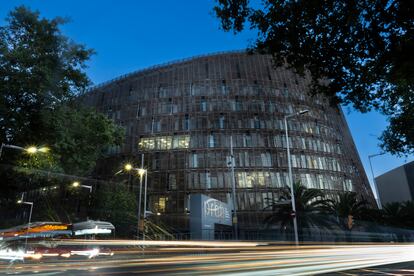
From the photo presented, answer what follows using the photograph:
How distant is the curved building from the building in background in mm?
3675

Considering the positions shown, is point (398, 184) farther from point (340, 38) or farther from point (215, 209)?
point (340, 38)

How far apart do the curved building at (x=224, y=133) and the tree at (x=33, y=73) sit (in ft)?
111

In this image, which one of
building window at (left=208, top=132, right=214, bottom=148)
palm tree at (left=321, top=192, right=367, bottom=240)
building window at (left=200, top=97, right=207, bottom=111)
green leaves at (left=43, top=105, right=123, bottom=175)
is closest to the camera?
green leaves at (left=43, top=105, right=123, bottom=175)

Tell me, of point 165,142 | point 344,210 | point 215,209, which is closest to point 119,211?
point 215,209

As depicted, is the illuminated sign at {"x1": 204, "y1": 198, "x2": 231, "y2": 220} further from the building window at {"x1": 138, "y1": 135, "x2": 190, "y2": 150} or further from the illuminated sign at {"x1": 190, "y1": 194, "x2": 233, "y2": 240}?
the building window at {"x1": 138, "y1": 135, "x2": 190, "y2": 150}

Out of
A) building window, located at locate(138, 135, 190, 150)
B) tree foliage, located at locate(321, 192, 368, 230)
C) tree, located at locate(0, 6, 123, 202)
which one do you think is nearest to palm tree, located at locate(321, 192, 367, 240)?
tree foliage, located at locate(321, 192, 368, 230)

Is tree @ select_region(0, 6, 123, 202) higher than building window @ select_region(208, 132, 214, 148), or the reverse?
building window @ select_region(208, 132, 214, 148)

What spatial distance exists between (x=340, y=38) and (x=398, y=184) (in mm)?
66037

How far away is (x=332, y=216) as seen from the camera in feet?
111

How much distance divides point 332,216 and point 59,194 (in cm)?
4067

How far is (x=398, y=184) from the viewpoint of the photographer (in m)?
63.2

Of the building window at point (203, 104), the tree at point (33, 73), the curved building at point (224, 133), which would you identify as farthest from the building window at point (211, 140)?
the tree at point (33, 73)

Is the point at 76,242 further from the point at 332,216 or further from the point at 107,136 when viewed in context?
the point at 332,216

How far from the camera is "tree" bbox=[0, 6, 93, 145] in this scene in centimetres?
1683
